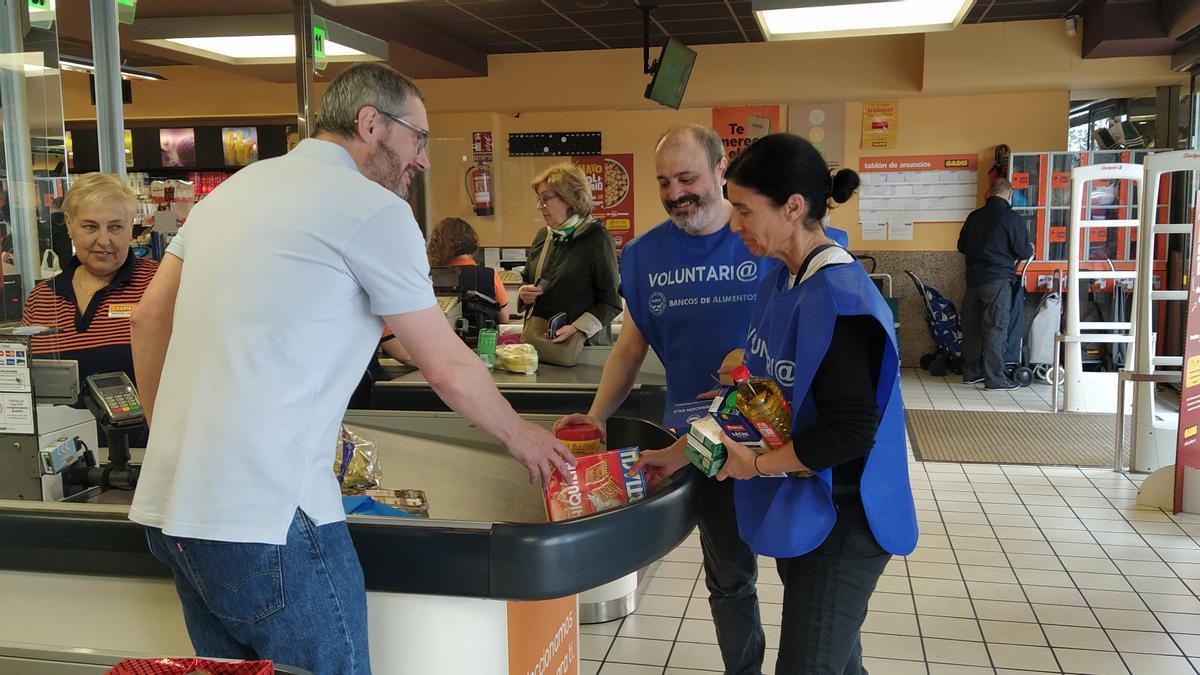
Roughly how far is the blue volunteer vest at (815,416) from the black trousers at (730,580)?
0.55 metres

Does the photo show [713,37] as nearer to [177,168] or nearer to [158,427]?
[177,168]

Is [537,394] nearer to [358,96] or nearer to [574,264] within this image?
[574,264]

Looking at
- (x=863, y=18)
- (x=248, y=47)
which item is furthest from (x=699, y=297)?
(x=248, y=47)

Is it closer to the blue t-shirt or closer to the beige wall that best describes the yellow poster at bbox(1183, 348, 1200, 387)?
the blue t-shirt

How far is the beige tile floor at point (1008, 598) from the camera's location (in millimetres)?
3547

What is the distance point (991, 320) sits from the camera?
9258 millimetres

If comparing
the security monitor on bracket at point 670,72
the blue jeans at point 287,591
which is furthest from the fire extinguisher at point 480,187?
the blue jeans at point 287,591

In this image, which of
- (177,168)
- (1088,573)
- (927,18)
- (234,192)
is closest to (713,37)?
(927,18)

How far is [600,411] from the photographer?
280 centimetres

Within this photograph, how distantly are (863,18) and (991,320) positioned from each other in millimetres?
4767

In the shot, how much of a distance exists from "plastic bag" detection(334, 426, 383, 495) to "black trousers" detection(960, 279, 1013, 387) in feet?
26.7

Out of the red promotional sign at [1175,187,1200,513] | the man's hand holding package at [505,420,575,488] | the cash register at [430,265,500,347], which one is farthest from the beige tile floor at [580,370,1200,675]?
the man's hand holding package at [505,420,575,488]

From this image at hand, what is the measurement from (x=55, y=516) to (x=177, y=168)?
10347 mm

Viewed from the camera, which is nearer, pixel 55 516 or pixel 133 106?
pixel 55 516
